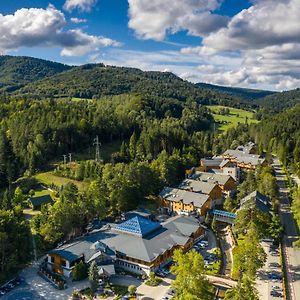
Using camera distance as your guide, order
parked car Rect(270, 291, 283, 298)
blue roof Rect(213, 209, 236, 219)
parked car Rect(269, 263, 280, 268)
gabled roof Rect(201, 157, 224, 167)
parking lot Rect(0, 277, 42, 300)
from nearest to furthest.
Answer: parked car Rect(270, 291, 283, 298) < parking lot Rect(0, 277, 42, 300) < parked car Rect(269, 263, 280, 268) < blue roof Rect(213, 209, 236, 219) < gabled roof Rect(201, 157, 224, 167)

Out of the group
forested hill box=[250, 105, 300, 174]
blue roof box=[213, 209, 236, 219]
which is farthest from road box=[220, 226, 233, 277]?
forested hill box=[250, 105, 300, 174]

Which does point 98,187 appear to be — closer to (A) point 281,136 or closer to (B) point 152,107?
(A) point 281,136

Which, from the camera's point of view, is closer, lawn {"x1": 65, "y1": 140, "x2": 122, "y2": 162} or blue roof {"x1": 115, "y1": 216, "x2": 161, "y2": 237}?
blue roof {"x1": 115, "y1": 216, "x2": 161, "y2": 237}

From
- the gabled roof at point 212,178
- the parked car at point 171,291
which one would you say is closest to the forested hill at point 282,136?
the gabled roof at point 212,178

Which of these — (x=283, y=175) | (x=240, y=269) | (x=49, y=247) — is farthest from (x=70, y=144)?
(x=240, y=269)

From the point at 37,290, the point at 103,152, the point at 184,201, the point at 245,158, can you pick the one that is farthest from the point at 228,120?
the point at 37,290

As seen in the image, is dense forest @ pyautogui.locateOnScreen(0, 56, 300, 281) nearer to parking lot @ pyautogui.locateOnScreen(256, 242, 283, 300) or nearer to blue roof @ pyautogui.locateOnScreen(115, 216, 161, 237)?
blue roof @ pyautogui.locateOnScreen(115, 216, 161, 237)
